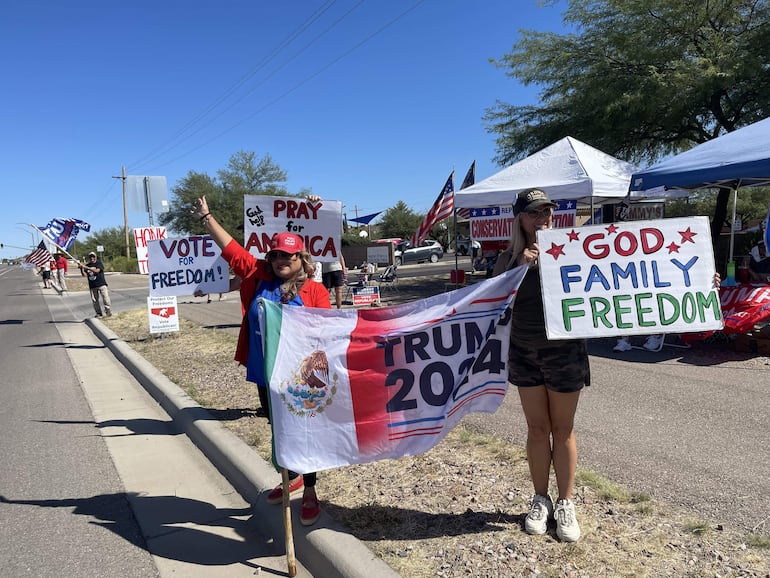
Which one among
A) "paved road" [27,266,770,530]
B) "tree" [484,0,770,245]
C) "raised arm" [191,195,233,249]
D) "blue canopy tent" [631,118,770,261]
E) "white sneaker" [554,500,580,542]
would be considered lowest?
"paved road" [27,266,770,530]

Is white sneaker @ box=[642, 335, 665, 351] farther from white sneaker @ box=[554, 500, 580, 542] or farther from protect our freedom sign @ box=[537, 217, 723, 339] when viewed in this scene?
white sneaker @ box=[554, 500, 580, 542]

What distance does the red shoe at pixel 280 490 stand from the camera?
3.48 meters

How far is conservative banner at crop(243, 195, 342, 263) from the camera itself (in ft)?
17.6

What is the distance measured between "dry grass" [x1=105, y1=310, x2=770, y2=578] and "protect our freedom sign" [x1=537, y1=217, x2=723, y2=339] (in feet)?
3.55

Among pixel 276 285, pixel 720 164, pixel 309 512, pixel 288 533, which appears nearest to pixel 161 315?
pixel 276 285

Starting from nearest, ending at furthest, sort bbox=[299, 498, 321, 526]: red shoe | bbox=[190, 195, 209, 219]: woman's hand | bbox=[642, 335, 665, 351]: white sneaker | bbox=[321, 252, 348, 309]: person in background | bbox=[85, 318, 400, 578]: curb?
1. bbox=[85, 318, 400, 578]: curb
2. bbox=[299, 498, 321, 526]: red shoe
3. bbox=[190, 195, 209, 219]: woman's hand
4. bbox=[642, 335, 665, 351]: white sneaker
5. bbox=[321, 252, 348, 309]: person in background

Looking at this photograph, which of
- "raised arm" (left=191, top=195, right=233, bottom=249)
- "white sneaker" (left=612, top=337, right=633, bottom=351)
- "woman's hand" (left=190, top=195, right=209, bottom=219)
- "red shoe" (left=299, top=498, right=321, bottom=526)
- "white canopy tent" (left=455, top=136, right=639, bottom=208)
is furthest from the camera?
"white canopy tent" (left=455, top=136, right=639, bottom=208)

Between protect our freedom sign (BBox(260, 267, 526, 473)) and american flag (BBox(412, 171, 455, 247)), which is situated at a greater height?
american flag (BBox(412, 171, 455, 247))

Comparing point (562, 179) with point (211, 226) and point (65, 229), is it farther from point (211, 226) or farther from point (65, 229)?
point (65, 229)

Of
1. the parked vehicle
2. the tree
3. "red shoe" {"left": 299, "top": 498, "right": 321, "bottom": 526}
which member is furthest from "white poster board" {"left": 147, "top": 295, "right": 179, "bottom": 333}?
the parked vehicle

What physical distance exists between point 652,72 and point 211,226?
12518 mm

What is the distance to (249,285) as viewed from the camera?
150 inches

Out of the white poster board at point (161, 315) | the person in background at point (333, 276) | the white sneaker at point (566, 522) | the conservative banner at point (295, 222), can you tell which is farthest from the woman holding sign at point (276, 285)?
the white poster board at point (161, 315)

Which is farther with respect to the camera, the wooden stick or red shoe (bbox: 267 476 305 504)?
red shoe (bbox: 267 476 305 504)
